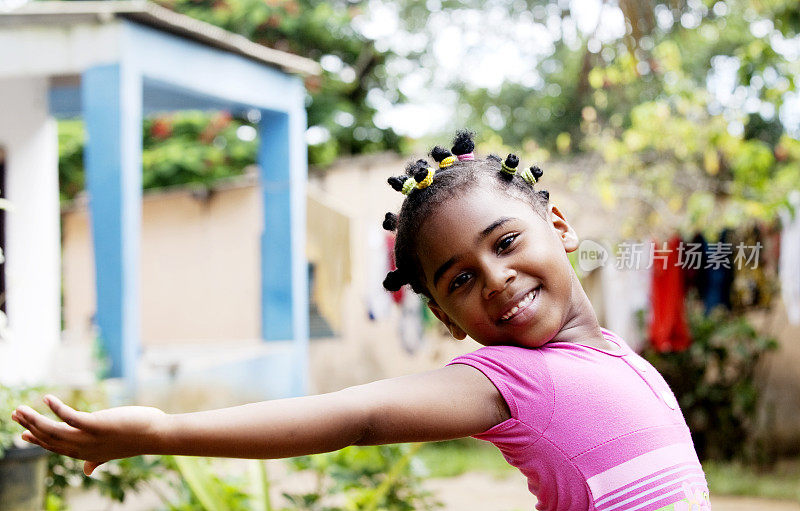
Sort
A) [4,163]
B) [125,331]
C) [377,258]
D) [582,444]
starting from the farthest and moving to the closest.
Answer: [377,258] → [4,163] → [125,331] → [582,444]

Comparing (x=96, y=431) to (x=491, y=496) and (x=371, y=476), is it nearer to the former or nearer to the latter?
(x=371, y=476)

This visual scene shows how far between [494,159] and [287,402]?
1.92 feet

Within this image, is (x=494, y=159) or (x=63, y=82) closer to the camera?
(x=494, y=159)

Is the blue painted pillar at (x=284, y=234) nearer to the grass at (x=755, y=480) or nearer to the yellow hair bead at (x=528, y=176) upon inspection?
the grass at (x=755, y=480)

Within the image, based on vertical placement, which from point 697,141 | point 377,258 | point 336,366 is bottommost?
point 336,366

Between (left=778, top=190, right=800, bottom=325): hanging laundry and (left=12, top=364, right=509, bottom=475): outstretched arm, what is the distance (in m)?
4.04

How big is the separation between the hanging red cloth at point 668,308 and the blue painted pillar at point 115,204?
331cm

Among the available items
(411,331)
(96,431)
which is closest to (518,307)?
(96,431)

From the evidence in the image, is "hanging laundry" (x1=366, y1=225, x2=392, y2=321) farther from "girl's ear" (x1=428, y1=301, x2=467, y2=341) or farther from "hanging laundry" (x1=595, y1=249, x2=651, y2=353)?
"girl's ear" (x1=428, y1=301, x2=467, y2=341)

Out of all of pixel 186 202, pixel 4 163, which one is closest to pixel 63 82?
pixel 4 163

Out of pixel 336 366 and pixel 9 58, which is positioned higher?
pixel 9 58

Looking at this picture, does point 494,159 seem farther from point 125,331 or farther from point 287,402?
point 125,331

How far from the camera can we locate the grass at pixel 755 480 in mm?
5328

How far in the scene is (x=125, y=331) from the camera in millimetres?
4117
